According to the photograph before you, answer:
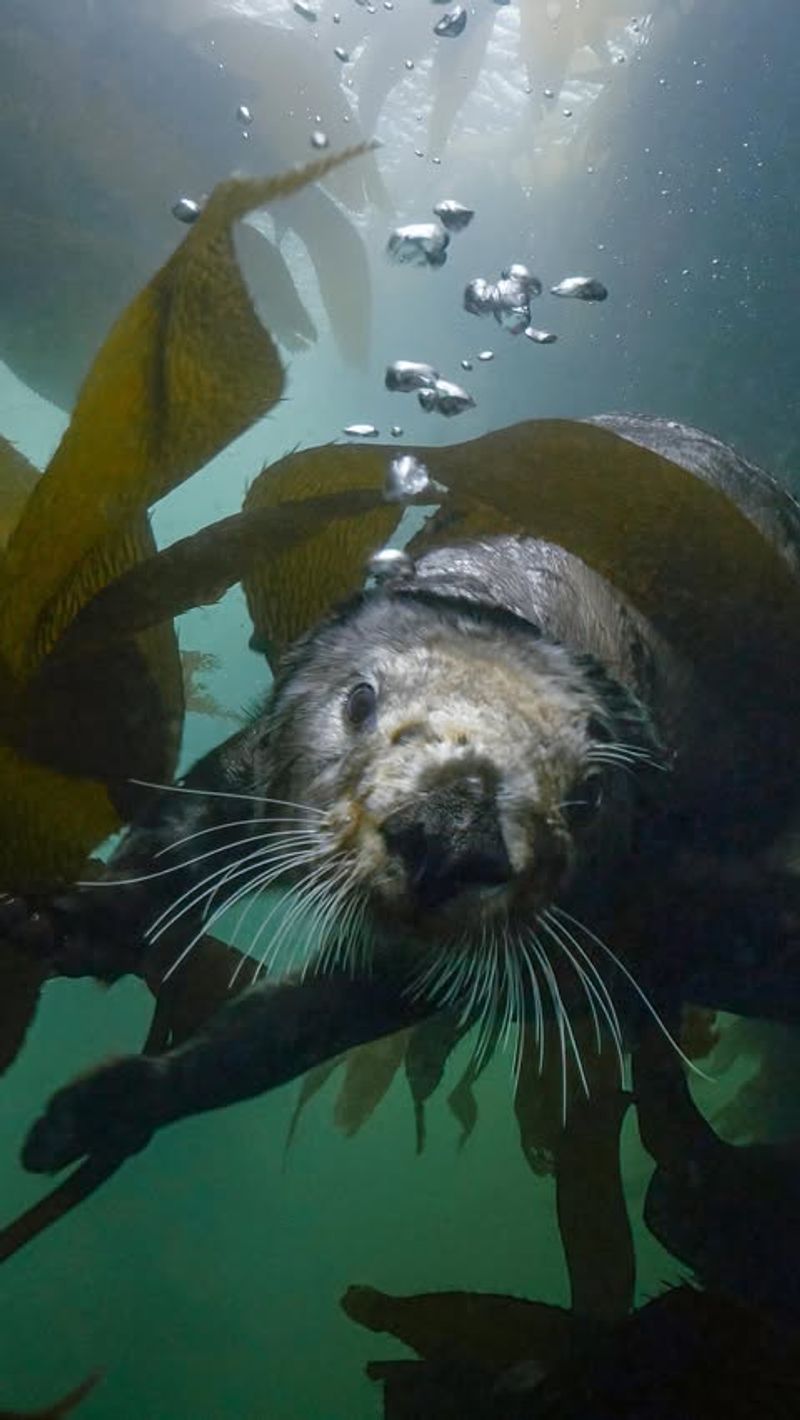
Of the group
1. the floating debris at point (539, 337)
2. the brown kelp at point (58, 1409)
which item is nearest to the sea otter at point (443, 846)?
the brown kelp at point (58, 1409)

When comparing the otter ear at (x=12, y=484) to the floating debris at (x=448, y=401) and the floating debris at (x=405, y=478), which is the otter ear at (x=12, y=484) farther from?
the floating debris at (x=448, y=401)

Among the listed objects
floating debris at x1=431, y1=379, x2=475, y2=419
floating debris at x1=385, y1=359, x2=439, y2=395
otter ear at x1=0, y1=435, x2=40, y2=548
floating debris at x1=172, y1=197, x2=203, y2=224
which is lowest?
otter ear at x1=0, y1=435, x2=40, y2=548

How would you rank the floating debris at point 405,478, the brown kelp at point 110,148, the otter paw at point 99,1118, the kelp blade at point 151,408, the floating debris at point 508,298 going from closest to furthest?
the kelp blade at point 151,408 → the otter paw at point 99,1118 → the floating debris at point 405,478 → the brown kelp at point 110,148 → the floating debris at point 508,298

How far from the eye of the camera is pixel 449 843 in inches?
57.8

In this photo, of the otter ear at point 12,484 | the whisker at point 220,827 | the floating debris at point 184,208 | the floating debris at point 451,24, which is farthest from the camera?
the floating debris at point 451,24

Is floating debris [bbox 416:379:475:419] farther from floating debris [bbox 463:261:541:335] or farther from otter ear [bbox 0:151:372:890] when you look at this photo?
otter ear [bbox 0:151:372:890]

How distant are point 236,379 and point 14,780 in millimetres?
993

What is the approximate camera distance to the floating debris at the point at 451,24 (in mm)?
6639

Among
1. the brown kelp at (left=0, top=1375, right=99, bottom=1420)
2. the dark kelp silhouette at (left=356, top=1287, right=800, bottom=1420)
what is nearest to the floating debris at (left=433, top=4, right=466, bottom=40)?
the dark kelp silhouette at (left=356, top=1287, right=800, bottom=1420)

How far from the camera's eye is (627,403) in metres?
11.2

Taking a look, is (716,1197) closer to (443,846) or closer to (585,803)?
(585,803)

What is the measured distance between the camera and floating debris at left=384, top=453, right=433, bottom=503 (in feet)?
7.74

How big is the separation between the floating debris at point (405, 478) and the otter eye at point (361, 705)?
0.60 meters

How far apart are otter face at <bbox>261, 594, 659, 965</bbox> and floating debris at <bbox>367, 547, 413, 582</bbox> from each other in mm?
285
